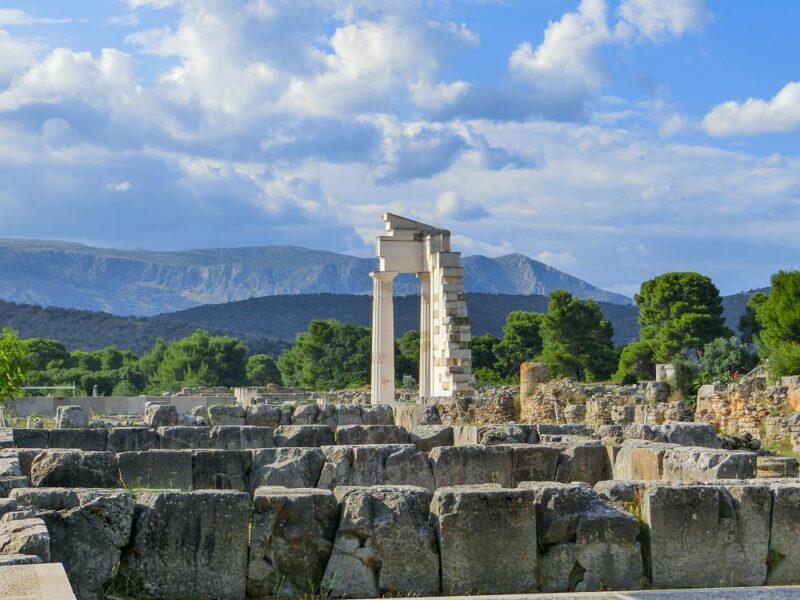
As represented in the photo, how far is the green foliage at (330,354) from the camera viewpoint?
94062 millimetres

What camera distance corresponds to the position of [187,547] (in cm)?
876

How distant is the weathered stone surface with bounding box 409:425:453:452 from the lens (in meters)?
16.1

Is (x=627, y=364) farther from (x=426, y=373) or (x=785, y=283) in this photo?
(x=426, y=373)

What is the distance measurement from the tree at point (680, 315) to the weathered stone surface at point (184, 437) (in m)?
62.0

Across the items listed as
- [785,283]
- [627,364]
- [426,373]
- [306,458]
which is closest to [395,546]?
[306,458]

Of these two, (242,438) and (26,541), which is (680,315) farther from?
(26,541)

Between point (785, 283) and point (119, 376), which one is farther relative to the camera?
point (119, 376)

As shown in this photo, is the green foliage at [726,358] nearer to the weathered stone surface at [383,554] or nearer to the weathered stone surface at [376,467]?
the weathered stone surface at [376,467]

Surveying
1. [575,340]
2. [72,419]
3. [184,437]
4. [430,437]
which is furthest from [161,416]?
[575,340]

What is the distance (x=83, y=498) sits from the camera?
885 centimetres

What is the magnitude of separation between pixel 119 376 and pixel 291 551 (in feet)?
299

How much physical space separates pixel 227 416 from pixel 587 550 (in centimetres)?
1180

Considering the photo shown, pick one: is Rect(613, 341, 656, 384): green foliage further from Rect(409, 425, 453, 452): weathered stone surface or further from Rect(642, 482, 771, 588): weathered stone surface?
Rect(642, 482, 771, 588): weathered stone surface

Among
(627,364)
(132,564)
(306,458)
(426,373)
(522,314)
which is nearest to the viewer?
(132,564)
